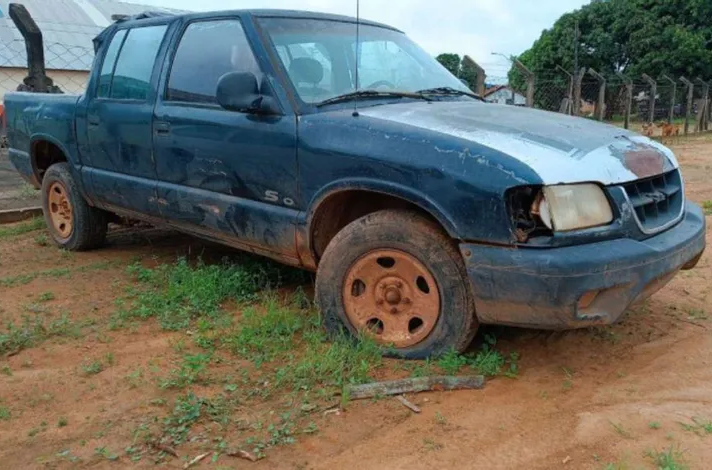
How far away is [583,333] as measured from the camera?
144 inches

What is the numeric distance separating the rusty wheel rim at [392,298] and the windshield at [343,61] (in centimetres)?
102

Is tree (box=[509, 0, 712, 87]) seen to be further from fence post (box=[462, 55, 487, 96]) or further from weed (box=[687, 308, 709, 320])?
weed (box=[687, 308, 709, 320])

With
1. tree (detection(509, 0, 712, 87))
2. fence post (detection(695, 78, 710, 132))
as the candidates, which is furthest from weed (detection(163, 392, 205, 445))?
tree (detection(509, 0, 712, 87))

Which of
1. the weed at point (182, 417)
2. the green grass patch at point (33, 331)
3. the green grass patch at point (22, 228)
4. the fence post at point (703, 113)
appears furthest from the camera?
the fence post at point (703, 113)

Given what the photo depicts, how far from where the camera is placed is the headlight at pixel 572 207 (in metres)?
2.87

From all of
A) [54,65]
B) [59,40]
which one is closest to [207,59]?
[54,65]

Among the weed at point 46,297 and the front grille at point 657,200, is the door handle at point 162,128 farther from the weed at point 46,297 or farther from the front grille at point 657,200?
the front grille at point 657,200

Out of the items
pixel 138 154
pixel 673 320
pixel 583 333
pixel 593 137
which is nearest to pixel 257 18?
pixel 138 154

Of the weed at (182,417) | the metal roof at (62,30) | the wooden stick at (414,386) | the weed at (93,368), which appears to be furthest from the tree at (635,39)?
the weed at (182,417)

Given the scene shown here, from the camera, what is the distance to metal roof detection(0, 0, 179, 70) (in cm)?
2159

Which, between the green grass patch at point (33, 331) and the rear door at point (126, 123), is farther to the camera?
the rear door at point (126, 123)

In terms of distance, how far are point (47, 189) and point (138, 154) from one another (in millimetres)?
1760

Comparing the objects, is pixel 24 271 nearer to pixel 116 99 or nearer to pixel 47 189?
pixel 47 189

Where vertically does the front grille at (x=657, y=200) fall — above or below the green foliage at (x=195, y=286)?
above
